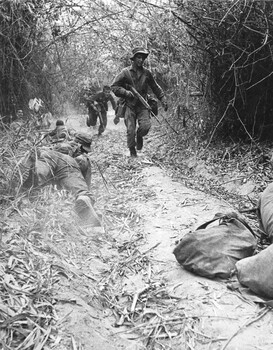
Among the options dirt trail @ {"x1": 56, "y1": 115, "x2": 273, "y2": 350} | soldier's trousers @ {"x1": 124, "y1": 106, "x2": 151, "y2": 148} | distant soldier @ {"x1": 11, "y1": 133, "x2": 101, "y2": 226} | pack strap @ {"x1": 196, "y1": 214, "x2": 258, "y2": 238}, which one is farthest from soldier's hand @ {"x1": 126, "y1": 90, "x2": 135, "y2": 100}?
pack strap @ {"x1": 196, "y1": 214, "x2": 258, "y2": 238}

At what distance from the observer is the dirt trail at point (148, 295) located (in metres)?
2.08

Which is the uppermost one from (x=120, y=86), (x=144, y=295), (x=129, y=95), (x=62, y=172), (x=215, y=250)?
(x=120, y=86)

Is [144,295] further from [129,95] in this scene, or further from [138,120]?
[138,120]

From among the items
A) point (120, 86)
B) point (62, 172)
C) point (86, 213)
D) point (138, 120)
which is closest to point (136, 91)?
point (120, 86)

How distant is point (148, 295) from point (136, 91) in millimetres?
4413

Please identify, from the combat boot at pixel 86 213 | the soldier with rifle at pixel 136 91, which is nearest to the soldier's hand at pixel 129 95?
the soldier with rifle at pixel 136 91

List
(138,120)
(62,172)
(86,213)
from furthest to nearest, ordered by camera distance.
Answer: (138,120) → (62,172) → (86,213)

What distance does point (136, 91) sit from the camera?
647 cm

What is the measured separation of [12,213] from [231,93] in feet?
13.4

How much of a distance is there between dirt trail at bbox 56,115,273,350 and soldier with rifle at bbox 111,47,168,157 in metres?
2.62

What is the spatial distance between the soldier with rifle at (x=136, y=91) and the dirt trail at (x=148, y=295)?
262 cm

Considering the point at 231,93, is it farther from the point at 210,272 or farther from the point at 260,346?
the point at 260,346

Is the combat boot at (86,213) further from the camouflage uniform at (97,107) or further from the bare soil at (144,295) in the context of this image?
the camouflage uniform at (97,107)

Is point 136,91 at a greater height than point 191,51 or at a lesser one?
lesser
